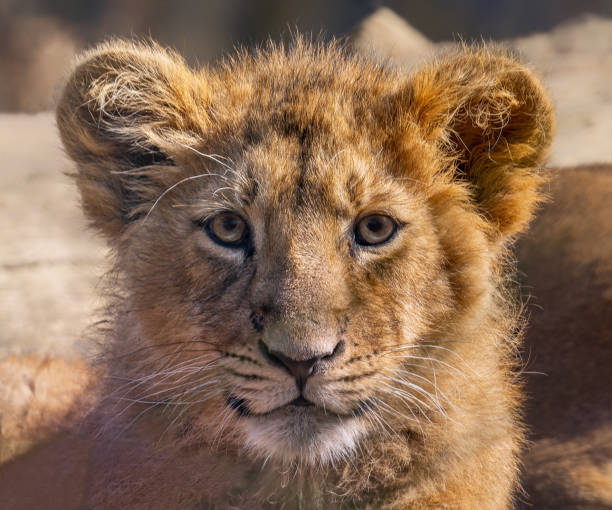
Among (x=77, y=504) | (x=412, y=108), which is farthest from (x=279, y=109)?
(x=77, y=504)

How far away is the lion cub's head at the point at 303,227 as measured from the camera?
176cm

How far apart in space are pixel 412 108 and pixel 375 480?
38.1 inches

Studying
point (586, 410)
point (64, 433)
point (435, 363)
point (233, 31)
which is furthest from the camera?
point (233, 31)

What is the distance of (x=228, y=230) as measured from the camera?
6.43 ft

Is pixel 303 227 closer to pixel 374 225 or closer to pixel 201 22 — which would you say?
pixel 374 225

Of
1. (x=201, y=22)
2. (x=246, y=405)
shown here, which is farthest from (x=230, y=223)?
(x=201, y=22)

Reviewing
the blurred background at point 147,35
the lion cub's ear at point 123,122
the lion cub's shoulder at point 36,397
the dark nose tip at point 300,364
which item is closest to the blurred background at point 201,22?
the blurred background at point 147,35

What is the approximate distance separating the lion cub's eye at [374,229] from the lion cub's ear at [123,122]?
1.75ft

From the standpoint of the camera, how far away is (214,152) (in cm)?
208

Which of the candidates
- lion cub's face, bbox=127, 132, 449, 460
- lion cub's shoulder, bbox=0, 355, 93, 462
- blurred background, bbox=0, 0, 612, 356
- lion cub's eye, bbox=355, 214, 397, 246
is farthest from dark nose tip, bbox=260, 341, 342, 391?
blurred background, bbox=0, 0, 612, 356

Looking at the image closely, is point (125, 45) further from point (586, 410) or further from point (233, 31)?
point (233, 31)

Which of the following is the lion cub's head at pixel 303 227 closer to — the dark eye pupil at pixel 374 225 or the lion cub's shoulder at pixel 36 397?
the dark eye pupil at pixel 374 225

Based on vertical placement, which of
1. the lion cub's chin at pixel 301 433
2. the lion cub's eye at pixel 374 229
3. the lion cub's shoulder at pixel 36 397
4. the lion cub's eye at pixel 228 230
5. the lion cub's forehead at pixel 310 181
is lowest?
the lion cub's shoulder at pixel 36 397

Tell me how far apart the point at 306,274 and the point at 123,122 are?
800 mm
